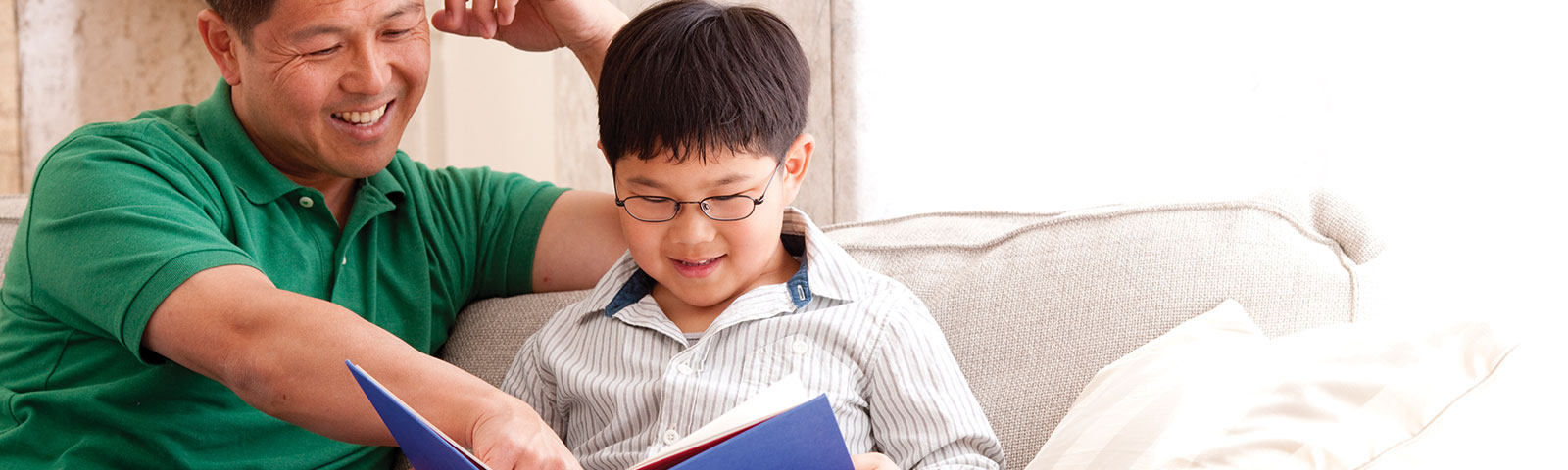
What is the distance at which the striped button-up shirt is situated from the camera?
1149 mm

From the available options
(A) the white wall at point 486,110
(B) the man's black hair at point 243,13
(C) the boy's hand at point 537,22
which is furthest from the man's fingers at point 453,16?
(A) the white wall at point 486,110

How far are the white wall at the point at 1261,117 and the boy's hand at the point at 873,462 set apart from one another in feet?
1.99

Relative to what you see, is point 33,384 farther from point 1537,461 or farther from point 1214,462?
point 1537,461

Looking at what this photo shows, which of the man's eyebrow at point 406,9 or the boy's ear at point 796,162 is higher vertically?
the man's eyebrow at point 406,9

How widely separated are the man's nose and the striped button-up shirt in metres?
0.39

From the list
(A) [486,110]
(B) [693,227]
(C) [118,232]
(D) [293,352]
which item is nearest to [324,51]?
(C) [118,232]

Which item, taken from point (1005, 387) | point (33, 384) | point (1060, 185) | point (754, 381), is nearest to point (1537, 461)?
point (1005, 387)

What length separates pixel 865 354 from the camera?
1.19 m

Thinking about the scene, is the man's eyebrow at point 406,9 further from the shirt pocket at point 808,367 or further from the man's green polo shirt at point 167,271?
the shirt pocket at point 808,367

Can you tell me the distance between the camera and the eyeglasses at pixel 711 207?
3.88 feet

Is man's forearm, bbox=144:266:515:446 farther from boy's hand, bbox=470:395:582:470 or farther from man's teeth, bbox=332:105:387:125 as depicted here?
man's teeth, bbox=332:105:387:125

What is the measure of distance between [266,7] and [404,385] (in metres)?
0.59

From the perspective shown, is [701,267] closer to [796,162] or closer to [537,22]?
[796,162]

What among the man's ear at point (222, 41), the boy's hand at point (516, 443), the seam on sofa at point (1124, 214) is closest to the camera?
the boy's hand at point (516, 443)
